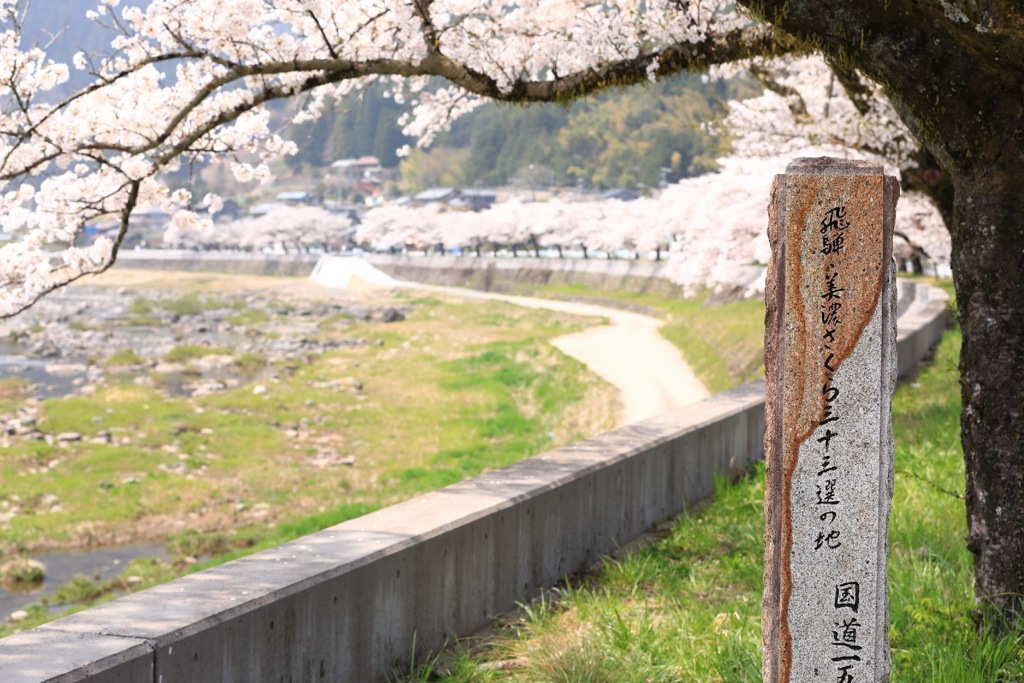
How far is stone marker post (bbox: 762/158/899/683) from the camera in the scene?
3.31 m

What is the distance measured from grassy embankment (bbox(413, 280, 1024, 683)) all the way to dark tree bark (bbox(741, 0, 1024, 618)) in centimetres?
37

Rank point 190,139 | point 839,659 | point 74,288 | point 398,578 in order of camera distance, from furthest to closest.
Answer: point 74,288, point 190,139, point 398,578, point 839,659

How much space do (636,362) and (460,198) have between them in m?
68.9

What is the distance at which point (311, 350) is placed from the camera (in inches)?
1590

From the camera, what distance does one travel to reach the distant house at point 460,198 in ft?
306

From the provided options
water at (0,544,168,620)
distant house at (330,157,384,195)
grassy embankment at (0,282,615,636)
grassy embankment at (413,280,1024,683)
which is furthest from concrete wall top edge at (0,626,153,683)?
distant house at (330,157,384,195)

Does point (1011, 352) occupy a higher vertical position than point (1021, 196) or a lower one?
lower

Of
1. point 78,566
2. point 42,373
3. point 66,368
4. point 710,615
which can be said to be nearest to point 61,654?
point 710,615

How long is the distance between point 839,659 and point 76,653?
94.7 inches

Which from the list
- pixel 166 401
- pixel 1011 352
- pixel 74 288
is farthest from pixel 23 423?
pixel 74 288

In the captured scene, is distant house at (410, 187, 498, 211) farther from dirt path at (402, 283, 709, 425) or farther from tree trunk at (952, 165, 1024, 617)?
tree trunk at (952, 165, 1024, 617)

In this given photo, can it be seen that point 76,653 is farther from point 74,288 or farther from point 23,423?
point 74,288

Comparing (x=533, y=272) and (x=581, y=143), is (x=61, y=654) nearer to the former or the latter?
(x=533, y=272)

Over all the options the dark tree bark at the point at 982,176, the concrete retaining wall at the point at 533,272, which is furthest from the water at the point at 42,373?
the dark tree bark at the point at 982,176
